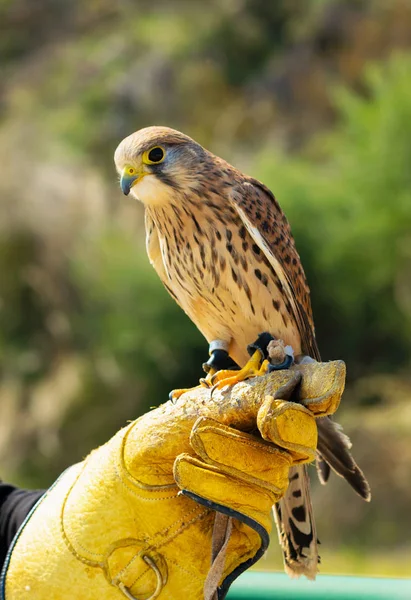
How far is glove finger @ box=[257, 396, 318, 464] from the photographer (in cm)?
185

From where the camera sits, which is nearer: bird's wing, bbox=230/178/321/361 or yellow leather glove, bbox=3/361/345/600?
yellow leather glove, bbox=3/361/345/600

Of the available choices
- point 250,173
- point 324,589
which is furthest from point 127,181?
point 250,173

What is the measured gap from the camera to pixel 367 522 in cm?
726

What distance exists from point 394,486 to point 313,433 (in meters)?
5.80

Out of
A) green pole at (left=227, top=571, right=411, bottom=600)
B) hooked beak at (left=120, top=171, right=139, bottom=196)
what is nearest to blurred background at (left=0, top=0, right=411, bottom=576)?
green pole at (left=227, top=571, right=411, bottom=600)

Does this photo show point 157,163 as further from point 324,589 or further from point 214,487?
point 324,589

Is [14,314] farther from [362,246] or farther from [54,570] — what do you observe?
[54,570]

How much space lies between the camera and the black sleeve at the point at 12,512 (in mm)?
2369

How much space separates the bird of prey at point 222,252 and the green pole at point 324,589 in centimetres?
68

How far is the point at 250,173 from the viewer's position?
10.2m

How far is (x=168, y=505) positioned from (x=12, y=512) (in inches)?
21.4

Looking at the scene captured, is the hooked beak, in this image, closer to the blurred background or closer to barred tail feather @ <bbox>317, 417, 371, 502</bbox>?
barred tail feather @ <bbox>317, 417, 371, 502</bbox>

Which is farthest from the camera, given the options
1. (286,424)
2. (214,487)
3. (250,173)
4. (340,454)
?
(250,173)

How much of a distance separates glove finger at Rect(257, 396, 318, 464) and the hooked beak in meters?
0.81
